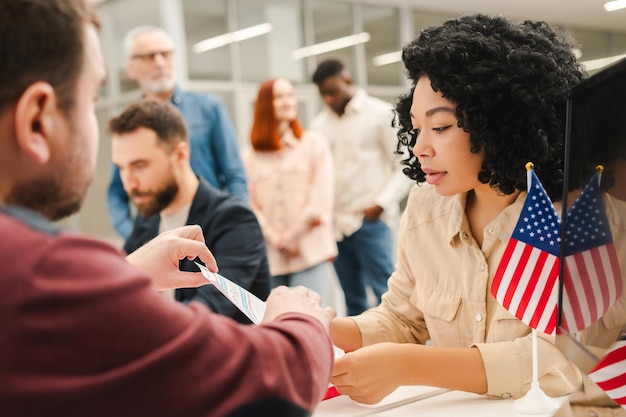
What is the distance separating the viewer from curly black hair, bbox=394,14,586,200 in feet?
5.08

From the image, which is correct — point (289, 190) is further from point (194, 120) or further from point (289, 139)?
point (194, 120)

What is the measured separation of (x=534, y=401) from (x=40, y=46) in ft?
3.40

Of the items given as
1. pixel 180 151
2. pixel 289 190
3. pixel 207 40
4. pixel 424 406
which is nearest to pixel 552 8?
pixel 207 40

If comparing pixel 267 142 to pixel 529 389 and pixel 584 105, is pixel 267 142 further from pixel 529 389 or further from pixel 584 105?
pixel 584 105

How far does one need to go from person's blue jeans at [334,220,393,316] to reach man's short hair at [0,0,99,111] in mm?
3364

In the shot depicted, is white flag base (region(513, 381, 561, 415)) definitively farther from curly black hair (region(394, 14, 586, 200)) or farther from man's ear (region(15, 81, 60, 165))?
man's ear (region(15, 81, 60, 165))

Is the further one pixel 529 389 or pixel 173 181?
pixel 173 181

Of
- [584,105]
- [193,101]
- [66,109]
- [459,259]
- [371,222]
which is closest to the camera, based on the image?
[66,109]

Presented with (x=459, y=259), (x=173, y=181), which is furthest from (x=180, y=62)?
(x=459, y=259)

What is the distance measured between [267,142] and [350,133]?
2.04 ft

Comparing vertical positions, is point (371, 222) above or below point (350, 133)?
below

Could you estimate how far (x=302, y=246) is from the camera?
3826 millimetres

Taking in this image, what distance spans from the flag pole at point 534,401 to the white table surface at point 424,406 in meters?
0.01

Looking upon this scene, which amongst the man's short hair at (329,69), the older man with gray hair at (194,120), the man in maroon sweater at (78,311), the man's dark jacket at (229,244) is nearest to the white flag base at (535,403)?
the man in maroon sweater at (78,311)
